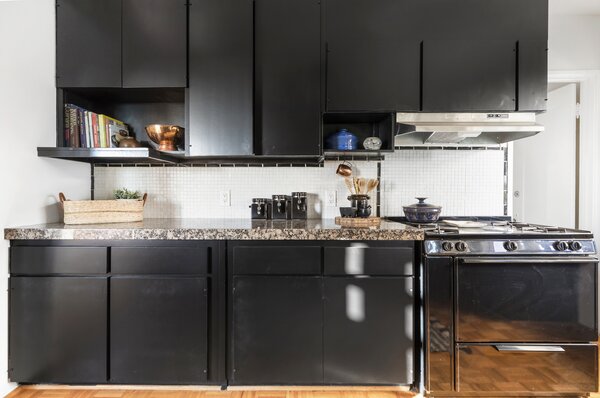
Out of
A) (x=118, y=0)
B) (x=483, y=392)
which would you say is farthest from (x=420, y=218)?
(x=118, y=0)

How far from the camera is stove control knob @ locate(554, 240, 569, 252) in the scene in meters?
1.78

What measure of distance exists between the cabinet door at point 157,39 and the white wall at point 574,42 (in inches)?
116

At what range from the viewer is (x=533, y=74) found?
7.00 ft

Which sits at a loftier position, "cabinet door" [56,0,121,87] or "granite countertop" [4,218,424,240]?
"cabinet door" [56,0,121,87]

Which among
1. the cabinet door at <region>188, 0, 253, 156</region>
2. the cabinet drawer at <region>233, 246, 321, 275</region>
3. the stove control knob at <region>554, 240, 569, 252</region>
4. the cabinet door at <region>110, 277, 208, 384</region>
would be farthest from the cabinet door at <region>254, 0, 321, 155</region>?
the stove control knob at <region>554, 240, 569, 252</region>

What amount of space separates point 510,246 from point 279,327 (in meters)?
1.32

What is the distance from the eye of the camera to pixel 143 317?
72.0 inches

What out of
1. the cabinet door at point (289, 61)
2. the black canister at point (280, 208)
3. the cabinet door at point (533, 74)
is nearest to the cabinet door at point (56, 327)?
the black canister at point (280, 208)

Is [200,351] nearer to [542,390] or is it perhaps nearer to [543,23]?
[542,390]

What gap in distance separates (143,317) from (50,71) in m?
1.66

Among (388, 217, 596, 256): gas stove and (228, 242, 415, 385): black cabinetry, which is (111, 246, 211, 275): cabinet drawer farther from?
(388, 217, 596, 256): gas stove

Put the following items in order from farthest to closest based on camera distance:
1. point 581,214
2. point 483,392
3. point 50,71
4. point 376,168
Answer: point 581,214
point 376,168
point 50,71
point 483,392

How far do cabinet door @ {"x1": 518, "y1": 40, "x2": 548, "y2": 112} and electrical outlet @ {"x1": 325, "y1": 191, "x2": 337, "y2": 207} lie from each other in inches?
52.9

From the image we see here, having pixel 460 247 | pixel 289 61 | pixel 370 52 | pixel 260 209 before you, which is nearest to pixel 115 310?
pixel 260 209
